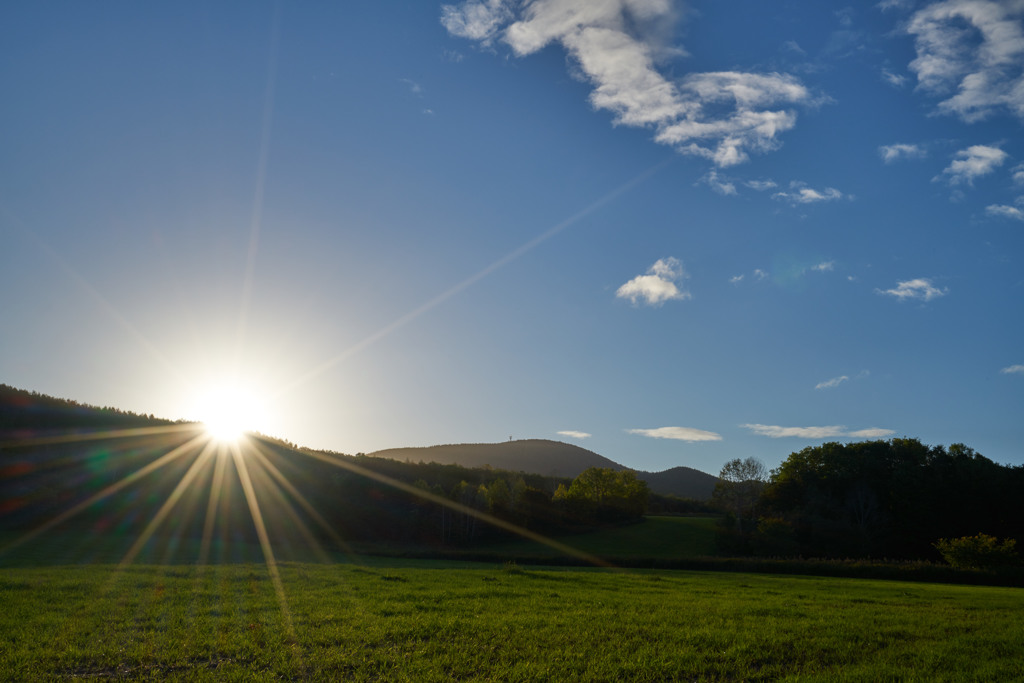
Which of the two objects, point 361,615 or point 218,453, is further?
point 218,453

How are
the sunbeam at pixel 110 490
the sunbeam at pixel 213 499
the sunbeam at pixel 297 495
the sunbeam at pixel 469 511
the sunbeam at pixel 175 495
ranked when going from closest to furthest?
the sunbeam at pixel 110 490 < the sunbeam at pixel 175 495 < the sunbeam at pixel 213 499 < the sunbeam at pixel 297 495 < the sunbeam at pixel 469 511

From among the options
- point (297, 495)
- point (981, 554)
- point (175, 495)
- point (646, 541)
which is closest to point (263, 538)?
point (175, 495)

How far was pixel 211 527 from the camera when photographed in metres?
56.1

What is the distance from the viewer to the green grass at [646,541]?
69.9 metres

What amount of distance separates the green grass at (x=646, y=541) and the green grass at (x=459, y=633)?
48.3m

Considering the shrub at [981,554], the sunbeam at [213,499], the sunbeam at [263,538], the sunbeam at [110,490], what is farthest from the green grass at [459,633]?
the shrub at [981,554]

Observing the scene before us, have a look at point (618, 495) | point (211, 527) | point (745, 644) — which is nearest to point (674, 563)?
point (745, 644)

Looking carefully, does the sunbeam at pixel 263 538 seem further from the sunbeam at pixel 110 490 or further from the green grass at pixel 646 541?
the green grass at pixel 646 541

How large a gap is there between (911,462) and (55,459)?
109727mm

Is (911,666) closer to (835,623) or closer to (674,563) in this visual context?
(835,623)

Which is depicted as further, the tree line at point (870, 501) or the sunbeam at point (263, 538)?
the tree line at point (870, 501)

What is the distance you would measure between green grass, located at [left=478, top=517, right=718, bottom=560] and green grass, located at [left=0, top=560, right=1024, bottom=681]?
159ft

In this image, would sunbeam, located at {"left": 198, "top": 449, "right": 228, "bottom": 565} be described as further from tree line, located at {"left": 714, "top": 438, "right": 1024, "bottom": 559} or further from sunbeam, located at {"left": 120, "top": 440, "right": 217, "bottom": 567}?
tree line, located at {"left": 714, "top": 438, "right": 1024, "bottom": 559}

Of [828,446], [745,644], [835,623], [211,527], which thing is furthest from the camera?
[828,446]
